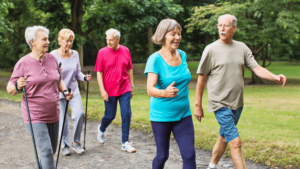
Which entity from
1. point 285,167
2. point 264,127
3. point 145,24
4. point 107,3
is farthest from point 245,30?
point 285,167

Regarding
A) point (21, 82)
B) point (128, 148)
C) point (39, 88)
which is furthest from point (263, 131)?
point (21, 82)

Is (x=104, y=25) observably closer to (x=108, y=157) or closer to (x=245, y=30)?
(x=245, y=30)

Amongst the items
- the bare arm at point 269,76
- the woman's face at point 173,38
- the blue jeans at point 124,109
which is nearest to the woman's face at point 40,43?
the woman's face at point 173,38

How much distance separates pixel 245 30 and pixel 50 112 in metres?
16.2

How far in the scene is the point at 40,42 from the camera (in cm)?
360

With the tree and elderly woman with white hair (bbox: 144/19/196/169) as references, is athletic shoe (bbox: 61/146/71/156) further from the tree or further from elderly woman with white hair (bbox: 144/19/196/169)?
the tree

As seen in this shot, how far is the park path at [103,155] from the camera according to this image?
487 centimetres

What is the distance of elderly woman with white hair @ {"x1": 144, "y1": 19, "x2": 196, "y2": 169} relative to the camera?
3.25 meters

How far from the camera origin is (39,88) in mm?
3525

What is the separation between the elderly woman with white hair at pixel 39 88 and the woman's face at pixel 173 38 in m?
1.37

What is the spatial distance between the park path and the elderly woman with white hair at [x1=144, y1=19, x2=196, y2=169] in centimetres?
156

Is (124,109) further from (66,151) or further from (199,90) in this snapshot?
(199,90)

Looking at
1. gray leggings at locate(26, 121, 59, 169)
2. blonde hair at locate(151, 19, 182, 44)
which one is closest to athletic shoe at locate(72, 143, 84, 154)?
gray leggings at locate(26, 121, 59, 169)

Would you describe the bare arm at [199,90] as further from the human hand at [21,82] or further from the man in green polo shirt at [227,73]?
the human hand at [21,82]
